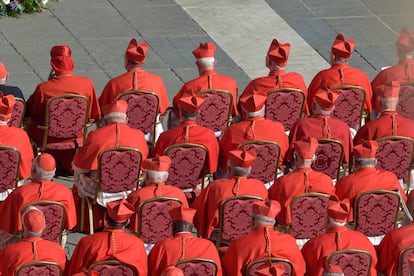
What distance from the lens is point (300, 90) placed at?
13.5 metres

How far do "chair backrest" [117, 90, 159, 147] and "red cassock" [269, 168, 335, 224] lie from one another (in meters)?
2.15

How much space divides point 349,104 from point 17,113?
3388mm

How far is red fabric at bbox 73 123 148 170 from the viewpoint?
40.5 ft

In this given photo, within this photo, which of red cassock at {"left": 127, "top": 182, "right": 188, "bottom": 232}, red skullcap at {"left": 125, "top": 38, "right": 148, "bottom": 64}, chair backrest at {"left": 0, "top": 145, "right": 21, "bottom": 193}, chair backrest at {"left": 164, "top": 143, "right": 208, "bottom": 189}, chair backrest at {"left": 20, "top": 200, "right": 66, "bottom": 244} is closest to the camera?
chair backrest at {"left": 20, "top": 200, "right": 66, "bottom": 244}

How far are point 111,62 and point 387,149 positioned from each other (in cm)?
543

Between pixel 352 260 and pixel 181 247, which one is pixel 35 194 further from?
pixel 352 260

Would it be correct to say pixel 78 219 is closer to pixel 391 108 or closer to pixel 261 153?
pixel 261 153

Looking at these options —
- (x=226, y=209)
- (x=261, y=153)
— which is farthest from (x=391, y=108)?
(x=226, y=209)

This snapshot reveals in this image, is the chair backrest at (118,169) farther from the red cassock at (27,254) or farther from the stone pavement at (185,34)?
the stone pavement at (185,34)

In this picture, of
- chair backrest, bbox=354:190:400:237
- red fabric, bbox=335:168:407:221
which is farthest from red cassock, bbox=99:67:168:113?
chair backrest, bbox=354:190:400:237

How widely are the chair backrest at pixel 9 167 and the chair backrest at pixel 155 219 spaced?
60.0 inches

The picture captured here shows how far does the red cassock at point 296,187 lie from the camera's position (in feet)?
37.8

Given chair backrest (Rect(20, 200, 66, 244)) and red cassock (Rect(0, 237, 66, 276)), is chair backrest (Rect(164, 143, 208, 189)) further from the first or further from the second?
red cassock (Rect(0, 237, 66, 276))

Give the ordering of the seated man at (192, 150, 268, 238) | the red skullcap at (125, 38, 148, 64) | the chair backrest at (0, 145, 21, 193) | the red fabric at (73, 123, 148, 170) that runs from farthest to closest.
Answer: the red skullcap at (125, 38, 148, 64) → the red fabric at (73, 123, 148, 170) → the chair backrest at (0, 145, 21, 193) → the seated man at (192, 150, 268, 238)
